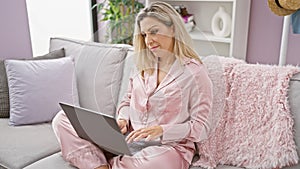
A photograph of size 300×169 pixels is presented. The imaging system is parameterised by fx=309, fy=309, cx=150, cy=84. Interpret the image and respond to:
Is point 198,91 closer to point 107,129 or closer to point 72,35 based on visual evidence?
point 107,129

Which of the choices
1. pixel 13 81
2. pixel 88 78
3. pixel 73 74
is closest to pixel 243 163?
pixel 88 78

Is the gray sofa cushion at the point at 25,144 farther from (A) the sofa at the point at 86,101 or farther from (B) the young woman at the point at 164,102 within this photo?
(B) the young woman at the point at 164,102

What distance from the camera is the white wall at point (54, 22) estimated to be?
100 inches

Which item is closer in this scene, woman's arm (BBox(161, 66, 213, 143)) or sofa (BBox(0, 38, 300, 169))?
woman's arm (BBox(161, 66, 213, 143))

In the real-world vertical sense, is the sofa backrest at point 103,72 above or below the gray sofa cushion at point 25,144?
above

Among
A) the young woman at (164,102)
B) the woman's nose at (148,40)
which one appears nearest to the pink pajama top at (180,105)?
the young woman at (164,102)

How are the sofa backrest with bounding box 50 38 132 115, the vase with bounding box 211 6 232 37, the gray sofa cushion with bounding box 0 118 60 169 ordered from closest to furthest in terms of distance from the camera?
the gray sofa cushion with bounding box 0 118 60 169 < the sofa backrest with bounding box 50 38 132 115 < the vase with bounding box 211 6 232 37

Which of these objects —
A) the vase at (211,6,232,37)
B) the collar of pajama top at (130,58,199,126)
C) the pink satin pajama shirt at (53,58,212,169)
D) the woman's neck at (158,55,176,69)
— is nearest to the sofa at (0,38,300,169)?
the pink satin pajama shirt at (53,58,212,169)

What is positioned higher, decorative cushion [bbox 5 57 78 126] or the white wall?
the white wall

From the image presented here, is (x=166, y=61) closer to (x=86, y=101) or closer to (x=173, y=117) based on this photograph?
(x=173, y=117)

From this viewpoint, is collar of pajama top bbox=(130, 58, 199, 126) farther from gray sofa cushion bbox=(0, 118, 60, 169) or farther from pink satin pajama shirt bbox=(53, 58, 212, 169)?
gray sofa cushion bbox=(0, 118, 60, 169)

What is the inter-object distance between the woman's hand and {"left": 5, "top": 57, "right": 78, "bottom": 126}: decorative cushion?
61 cm

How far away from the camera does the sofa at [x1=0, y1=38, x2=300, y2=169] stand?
128cm

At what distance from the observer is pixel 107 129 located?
1.00 m
